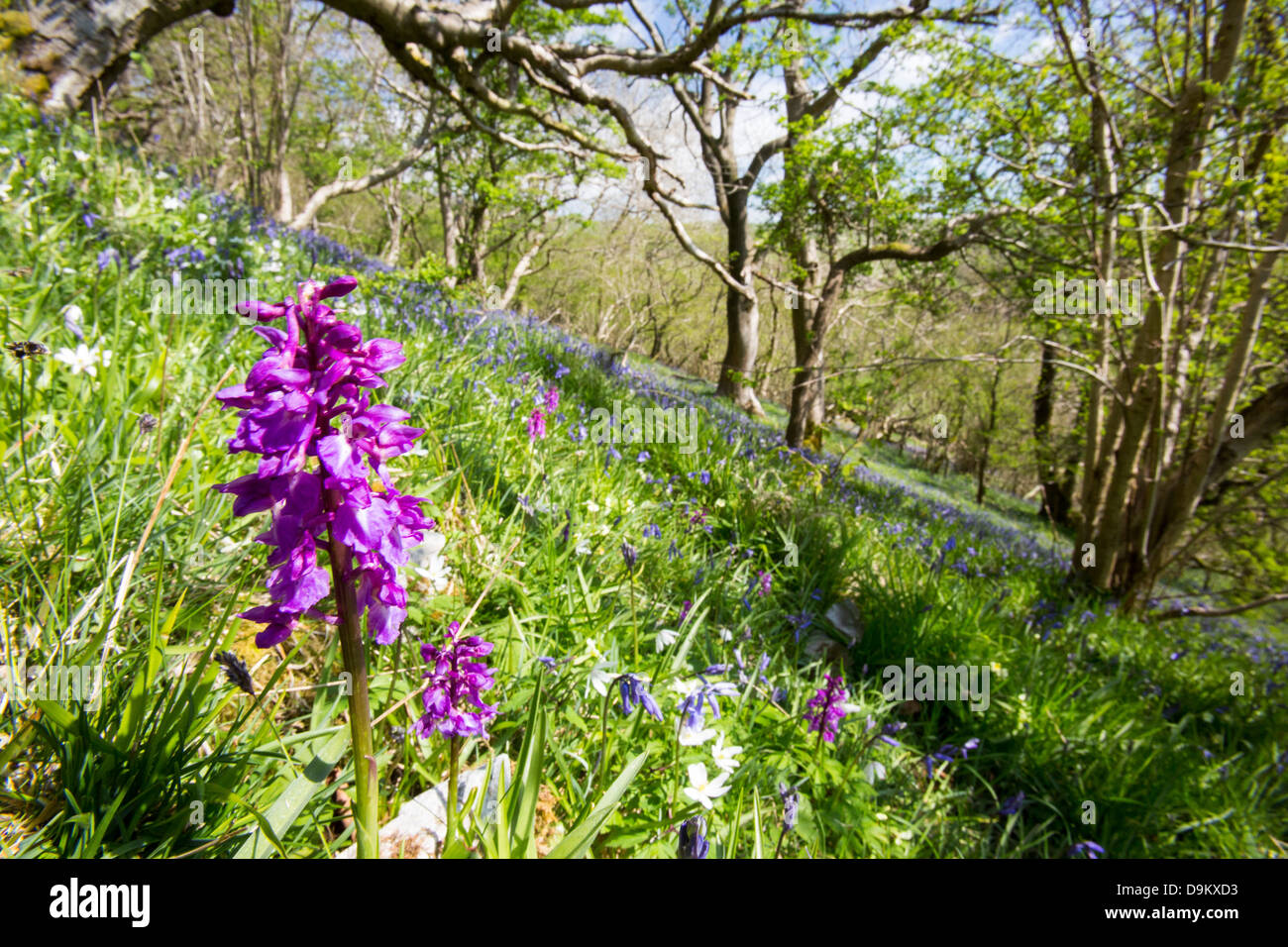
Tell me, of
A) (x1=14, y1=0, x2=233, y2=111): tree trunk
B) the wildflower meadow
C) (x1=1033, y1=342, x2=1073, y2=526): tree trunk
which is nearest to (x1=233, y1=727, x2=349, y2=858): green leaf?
the wildflower meadow

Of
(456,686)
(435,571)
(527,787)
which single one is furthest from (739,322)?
(527,787)

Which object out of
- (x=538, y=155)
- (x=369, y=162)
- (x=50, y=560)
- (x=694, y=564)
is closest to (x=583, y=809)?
(x=50, y=560)

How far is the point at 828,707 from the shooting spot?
1.90 meters

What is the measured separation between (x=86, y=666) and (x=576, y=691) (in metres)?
1.16

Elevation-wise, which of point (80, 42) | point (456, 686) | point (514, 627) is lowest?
point (514, 627)

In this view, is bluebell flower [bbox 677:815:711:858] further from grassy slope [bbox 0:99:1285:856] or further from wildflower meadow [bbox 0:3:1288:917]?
grassy slope [bbox 0:99:1285:856]

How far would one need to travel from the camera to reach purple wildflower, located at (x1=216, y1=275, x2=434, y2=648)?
2.32 feet

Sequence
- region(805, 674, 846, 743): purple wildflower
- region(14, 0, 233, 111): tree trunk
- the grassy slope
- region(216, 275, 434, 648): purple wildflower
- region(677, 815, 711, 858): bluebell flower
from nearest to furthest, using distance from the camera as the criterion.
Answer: region(216, 275, 434, 648): purple wildflower → region(677, 815, 711, 858): bluebell flower → the grassy slope → region(805, 674, 846, 743): purple wildflower → region(14, 0, 233, 111): tree trunk

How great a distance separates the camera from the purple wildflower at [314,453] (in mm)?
707

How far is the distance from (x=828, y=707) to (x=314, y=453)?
6.04 ft

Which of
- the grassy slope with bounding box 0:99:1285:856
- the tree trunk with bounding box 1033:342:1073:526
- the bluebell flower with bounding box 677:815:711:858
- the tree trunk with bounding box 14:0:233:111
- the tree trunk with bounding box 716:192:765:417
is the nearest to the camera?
the bluebell flower with bounding box 677:815:711:858

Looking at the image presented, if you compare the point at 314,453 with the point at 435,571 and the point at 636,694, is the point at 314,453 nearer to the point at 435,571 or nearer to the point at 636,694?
the point at 636,694

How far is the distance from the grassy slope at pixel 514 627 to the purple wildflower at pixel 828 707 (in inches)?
4.1

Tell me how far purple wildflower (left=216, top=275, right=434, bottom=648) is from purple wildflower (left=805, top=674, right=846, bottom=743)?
151 centimetres
